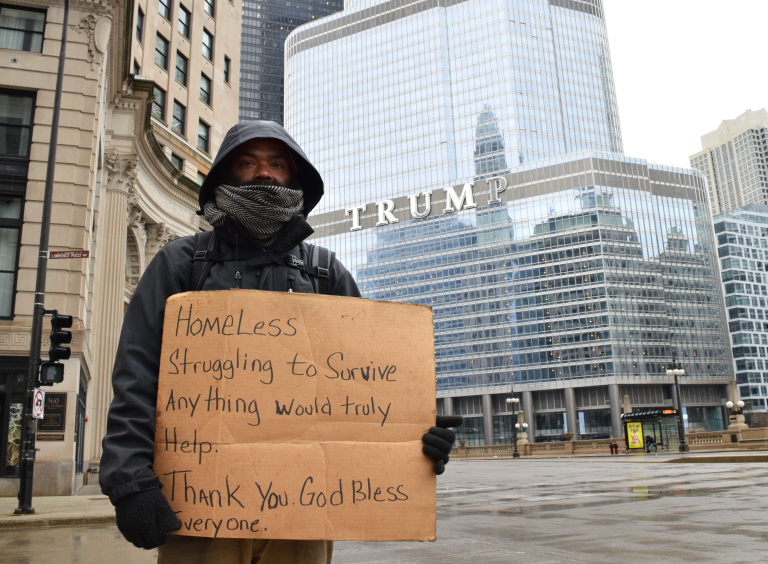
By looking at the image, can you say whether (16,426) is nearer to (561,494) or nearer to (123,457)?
(561,494)

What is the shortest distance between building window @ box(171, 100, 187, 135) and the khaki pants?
35.0 m

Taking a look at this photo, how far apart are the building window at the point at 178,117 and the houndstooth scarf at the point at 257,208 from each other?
113 feet

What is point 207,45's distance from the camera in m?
39.4

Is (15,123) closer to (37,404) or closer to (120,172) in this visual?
(120,172)

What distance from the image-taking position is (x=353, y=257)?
383ft

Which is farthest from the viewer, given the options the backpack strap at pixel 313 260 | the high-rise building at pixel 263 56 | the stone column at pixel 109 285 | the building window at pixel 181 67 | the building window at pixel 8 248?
the high-rise building at pixel 263 56

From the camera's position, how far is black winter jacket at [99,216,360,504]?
2.53 m

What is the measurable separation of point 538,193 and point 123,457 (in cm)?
10270

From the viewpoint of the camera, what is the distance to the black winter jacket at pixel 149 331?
2.53 meters

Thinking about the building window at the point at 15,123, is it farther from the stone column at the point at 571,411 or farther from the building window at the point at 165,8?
the stone column at the point at 571,411

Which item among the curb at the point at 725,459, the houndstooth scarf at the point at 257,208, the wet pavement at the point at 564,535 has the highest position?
the houndstooth scarf at the point at 257,208

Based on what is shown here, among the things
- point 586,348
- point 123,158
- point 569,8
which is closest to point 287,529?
point 123,158

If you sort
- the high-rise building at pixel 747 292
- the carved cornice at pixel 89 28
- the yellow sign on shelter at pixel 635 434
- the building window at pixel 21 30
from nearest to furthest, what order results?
the building window at pixel 21 30 < the carved cornice at pixel 89 28 < the yellow sign on shelter at pixel 635 434 < the high-rise building at pixel 747 292

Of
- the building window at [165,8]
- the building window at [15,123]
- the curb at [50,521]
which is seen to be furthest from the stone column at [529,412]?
the curb at [50,521]
